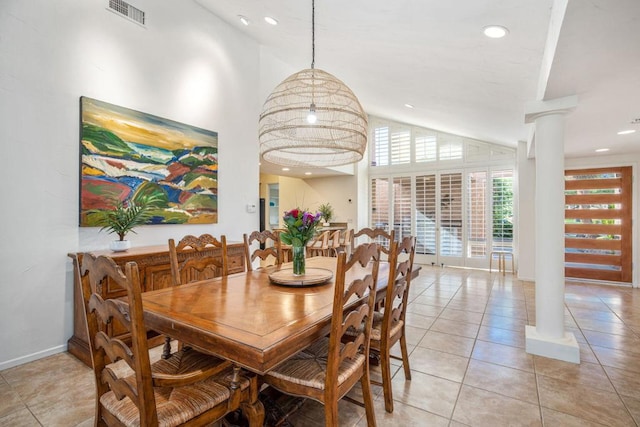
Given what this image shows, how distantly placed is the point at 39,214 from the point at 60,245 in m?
0.32

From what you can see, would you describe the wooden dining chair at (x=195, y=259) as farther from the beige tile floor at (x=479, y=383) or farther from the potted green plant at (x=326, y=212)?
the potted green plant at (x=326, y=212)

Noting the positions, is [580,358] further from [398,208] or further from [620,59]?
[398,208]

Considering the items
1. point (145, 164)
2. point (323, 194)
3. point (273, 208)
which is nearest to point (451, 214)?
point (323, 194)

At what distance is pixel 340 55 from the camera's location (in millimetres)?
3982

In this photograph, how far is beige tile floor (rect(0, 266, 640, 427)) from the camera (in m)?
1.91

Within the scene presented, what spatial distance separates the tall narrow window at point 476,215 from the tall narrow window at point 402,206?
142cm

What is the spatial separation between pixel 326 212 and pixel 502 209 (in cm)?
416

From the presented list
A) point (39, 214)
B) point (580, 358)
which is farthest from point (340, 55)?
point (580, 358)

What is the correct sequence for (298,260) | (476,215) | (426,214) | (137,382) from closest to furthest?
(137,382)
(298,260)
(476,215)
(426,214)

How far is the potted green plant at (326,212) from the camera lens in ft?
26.8

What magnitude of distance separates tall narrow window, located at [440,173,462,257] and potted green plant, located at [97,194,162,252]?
641 cm

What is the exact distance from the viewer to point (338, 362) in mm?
1439

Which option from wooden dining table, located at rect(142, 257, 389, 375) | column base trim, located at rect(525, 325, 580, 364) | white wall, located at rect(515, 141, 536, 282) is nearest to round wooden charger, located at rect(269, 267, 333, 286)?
wooden dining table, located at rect(142, 257, 389, 375)

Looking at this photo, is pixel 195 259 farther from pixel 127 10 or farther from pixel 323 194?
pixel 323 194
